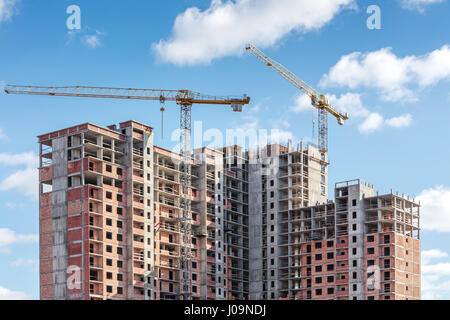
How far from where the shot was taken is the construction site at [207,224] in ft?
463

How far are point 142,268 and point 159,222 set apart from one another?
11627 millimetres

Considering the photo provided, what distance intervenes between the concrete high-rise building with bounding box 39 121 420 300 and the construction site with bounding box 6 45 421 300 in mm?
243

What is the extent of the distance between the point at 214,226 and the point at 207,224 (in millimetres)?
2342

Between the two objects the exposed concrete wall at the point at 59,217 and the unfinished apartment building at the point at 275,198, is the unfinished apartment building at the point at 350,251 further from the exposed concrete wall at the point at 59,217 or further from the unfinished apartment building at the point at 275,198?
the exposed concrete wall at the point at 59,217

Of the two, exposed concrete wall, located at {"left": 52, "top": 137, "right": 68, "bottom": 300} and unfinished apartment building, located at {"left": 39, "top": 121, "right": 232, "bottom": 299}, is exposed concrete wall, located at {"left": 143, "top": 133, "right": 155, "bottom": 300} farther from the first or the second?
exposed concrete wall, located at {"left": 52, "top": 137, "right": 68, "bottom": 300}

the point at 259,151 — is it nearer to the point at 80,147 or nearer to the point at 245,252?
the point at 245,252

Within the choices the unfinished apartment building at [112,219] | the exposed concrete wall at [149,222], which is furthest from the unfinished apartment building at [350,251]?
the exposed concrete wall at [149,222]

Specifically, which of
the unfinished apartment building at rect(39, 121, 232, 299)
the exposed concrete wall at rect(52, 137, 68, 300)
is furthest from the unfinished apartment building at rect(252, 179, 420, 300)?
the exposed concrete wall at rect(52, 137, 68, 300)

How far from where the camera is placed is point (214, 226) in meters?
167

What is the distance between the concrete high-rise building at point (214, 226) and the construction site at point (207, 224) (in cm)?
24

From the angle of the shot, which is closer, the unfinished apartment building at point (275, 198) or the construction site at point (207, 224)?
the construction site at point (207, 224)

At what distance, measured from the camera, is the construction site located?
5556 inches

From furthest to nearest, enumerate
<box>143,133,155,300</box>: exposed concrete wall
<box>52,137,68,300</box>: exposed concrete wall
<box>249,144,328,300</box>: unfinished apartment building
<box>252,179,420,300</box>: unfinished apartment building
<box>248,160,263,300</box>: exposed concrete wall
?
1. <box>248,160,263,300</box>: exposed concrete wall
2. <box>249,144,328,300</box>: unfinished apartment building
3. <box>252,179,420,300</box>: unfinished apartment building
4. <box>143,133,155,300</box>: exposed concrete wall
5. <box>52,137,68,300</box>: exposed concrete wall

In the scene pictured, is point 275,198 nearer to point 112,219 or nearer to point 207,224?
point 207,224
